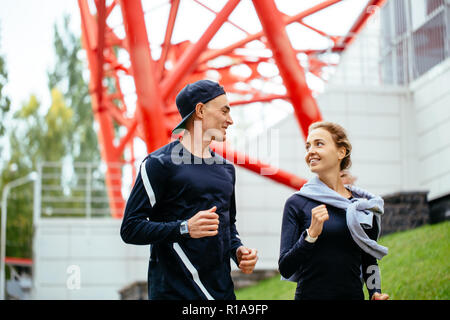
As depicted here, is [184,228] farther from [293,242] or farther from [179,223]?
[293,242]

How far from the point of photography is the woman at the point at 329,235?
Answer: 3213 millimetres

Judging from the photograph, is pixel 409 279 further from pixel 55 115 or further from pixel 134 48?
pixel 55 115

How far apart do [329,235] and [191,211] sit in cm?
66

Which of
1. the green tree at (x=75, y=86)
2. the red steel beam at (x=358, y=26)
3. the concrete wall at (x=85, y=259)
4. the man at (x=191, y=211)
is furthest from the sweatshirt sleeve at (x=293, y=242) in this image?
the green tree at (x=75, y=86)

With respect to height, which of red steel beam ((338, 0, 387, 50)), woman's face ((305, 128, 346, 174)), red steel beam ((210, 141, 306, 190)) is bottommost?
woman's face ((305, 128, 346, 174))

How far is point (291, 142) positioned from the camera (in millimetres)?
12406

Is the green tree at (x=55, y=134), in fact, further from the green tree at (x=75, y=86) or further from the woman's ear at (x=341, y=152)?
the woman's ear at (x=341, y=152)

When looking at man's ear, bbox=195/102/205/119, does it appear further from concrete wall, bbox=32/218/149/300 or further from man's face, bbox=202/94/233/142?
concrete wall, bbox=32/218/149/300

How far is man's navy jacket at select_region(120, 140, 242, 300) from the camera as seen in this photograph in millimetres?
2984

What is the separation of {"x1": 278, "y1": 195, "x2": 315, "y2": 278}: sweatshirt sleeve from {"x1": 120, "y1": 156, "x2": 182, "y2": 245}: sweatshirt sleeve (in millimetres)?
535

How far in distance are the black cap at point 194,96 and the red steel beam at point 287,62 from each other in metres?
5.08

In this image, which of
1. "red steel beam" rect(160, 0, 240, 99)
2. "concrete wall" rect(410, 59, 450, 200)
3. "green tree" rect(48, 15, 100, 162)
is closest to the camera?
"red steel beam" rect(160, 0, 240, 99)

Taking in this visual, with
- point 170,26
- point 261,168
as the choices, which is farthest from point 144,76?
point 261,168

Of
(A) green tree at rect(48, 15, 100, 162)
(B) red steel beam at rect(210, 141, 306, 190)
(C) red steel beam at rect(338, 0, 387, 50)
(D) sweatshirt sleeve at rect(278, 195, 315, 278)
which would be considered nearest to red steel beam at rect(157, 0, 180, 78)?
(B) red steel beam at rect(210, 141, 306, 190)
